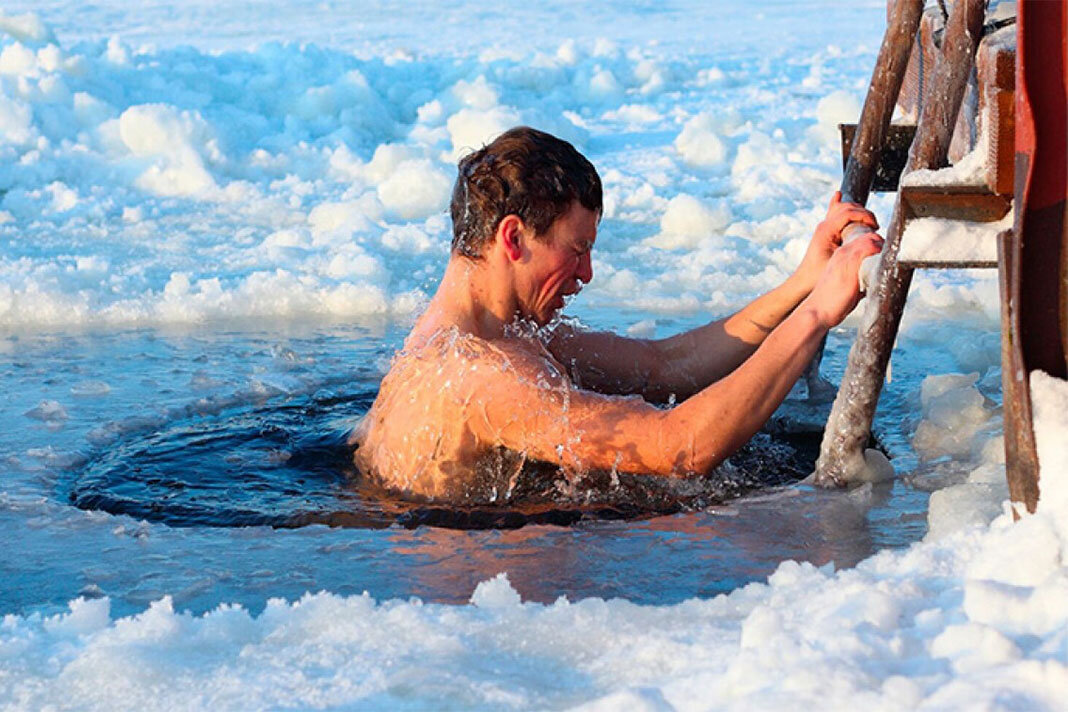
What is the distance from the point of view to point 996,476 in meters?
3.68

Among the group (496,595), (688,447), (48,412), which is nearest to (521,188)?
(688,447)

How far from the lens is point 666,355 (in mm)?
4707

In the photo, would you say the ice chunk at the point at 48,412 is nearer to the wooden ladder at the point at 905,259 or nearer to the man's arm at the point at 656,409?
the man's arm at the point at 656,409

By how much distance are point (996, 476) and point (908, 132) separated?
5.56 feet

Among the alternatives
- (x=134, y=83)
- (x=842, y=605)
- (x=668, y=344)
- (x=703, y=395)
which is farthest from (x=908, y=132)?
(x=134, y=83)

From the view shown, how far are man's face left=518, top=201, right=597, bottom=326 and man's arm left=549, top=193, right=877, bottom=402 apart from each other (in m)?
0.47

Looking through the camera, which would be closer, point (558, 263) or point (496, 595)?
point (496, 595)

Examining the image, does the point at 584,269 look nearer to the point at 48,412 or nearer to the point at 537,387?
the point at 537,387

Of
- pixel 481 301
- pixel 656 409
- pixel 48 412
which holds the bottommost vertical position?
pixel 48 412

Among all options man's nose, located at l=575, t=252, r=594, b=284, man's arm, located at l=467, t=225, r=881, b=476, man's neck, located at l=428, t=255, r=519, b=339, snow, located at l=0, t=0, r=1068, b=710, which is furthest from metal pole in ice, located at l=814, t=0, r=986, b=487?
man's neck, located at l=428, t=255, r=519, b=339

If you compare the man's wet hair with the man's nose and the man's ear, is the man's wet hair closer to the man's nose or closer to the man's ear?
the man's ear

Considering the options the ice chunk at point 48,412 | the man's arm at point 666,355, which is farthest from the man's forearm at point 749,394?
the ice chunk at point 48,412

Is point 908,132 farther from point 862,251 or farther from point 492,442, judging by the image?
point 492,442

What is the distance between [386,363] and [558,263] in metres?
1.99
